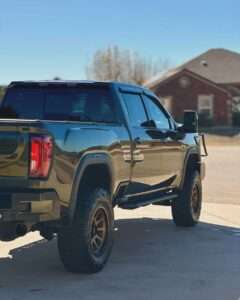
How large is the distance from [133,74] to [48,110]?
80393 mm

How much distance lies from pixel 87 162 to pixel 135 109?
2078mm

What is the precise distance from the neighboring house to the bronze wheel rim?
41110 millimetres

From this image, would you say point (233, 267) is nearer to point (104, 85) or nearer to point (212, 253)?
point (212, 253)

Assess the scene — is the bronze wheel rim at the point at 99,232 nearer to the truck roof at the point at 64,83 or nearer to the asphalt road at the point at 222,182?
the truck roof at the point at 64,83

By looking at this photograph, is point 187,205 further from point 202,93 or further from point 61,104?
point 202,93

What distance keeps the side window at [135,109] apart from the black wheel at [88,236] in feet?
4.68

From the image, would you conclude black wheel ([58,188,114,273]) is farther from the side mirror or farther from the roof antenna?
the roof antenna

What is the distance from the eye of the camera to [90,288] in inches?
252

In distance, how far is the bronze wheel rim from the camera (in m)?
6.93

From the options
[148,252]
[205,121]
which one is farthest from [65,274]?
[205,121]

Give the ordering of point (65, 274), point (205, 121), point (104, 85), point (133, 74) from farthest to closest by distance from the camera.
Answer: point (133, 74), point (205, 121), point (104, 85), point (65, 274)

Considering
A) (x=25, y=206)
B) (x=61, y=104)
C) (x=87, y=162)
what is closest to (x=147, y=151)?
(x=61, y=104)

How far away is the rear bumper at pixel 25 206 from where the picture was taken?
5.85 meters

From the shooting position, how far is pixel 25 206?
5883 millimetres
